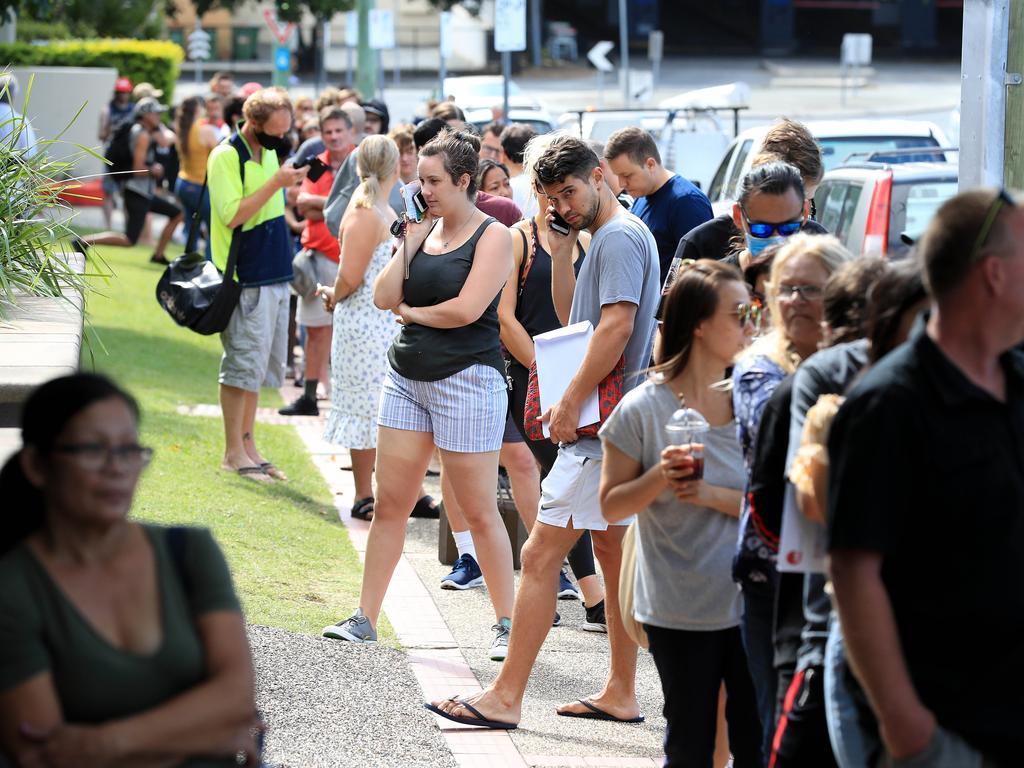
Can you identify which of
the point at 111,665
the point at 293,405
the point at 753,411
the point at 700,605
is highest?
the point at 753,411

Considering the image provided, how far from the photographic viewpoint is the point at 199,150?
16.4 meters

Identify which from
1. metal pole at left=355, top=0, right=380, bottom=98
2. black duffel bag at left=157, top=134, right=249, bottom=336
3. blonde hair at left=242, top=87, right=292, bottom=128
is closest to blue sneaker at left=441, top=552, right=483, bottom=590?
black duffel bag at left=157, top=134, right=249, bottom=336

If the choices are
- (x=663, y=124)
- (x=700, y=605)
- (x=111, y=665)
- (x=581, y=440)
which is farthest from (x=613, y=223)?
(x=663, y=124)

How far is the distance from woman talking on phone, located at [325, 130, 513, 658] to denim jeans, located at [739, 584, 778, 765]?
7.95ft

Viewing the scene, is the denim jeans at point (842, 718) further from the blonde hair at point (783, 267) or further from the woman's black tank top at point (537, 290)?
the woman's black tank top at point (537, 290)

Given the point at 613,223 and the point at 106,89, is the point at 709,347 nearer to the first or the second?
the point at 613,223

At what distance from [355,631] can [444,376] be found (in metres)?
1.09

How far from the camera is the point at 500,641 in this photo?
249 inches

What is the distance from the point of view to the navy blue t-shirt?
7.39m

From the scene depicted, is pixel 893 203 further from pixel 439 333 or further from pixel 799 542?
pixel 799 542

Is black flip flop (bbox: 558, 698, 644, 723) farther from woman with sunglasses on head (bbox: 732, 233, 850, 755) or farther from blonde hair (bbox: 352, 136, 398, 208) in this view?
blonde hair (bbox: 352, 136, 398, 208)

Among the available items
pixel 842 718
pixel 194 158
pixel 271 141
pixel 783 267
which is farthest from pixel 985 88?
pixel 194 158

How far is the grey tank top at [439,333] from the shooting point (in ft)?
20.2

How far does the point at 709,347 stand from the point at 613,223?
1392 mm
